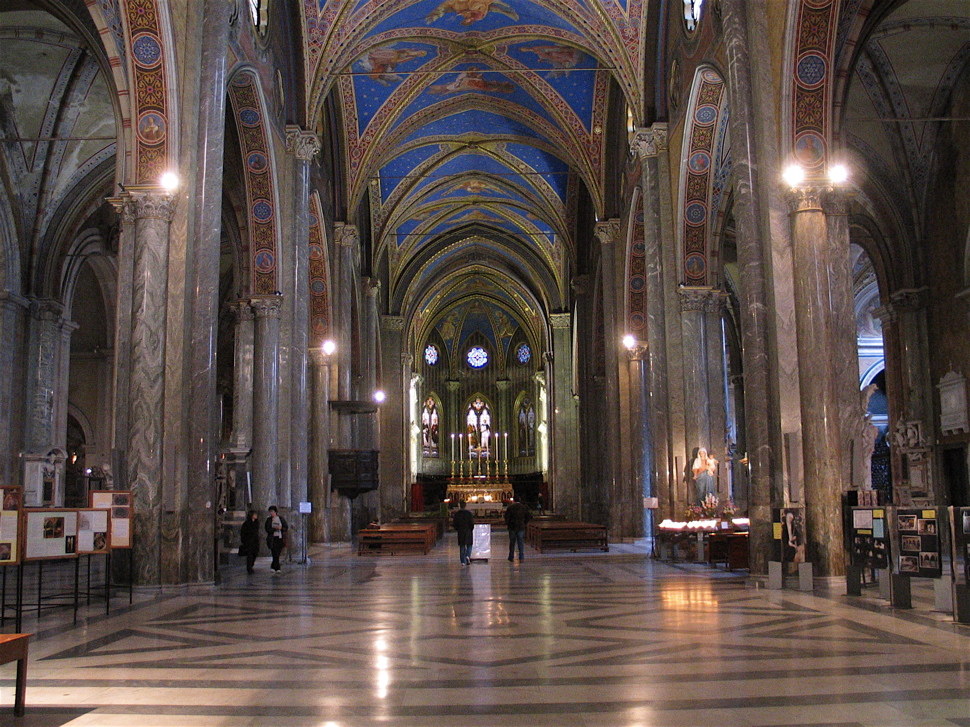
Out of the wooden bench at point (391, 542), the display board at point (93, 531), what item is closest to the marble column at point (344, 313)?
the wooden bench at point (391, 542)

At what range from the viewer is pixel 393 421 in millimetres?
42312

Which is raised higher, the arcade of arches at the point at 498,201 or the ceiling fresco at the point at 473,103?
the ceiling fresco at the point at 473,103

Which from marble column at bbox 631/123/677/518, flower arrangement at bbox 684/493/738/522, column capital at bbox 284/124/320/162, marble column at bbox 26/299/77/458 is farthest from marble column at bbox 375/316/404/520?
flower arrangement at bbox 684/493/738/522

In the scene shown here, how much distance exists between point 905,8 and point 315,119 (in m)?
12.6

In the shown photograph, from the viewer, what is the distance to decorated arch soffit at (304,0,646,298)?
2197cm

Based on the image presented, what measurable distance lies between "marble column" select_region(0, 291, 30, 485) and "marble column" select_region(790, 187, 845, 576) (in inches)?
731

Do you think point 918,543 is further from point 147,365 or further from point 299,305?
point 299,305

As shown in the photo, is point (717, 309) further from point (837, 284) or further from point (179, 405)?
point (179, 405)

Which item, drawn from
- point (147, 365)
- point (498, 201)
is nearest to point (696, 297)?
point (147, 365)

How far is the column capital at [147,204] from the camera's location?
43.3 feet

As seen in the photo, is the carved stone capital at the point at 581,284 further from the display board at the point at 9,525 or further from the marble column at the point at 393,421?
the display board at the point at 9,525

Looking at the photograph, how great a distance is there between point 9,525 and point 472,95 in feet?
75.0

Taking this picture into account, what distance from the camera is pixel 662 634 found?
8625 millimetres

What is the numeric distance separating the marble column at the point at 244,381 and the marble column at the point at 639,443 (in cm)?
1056
